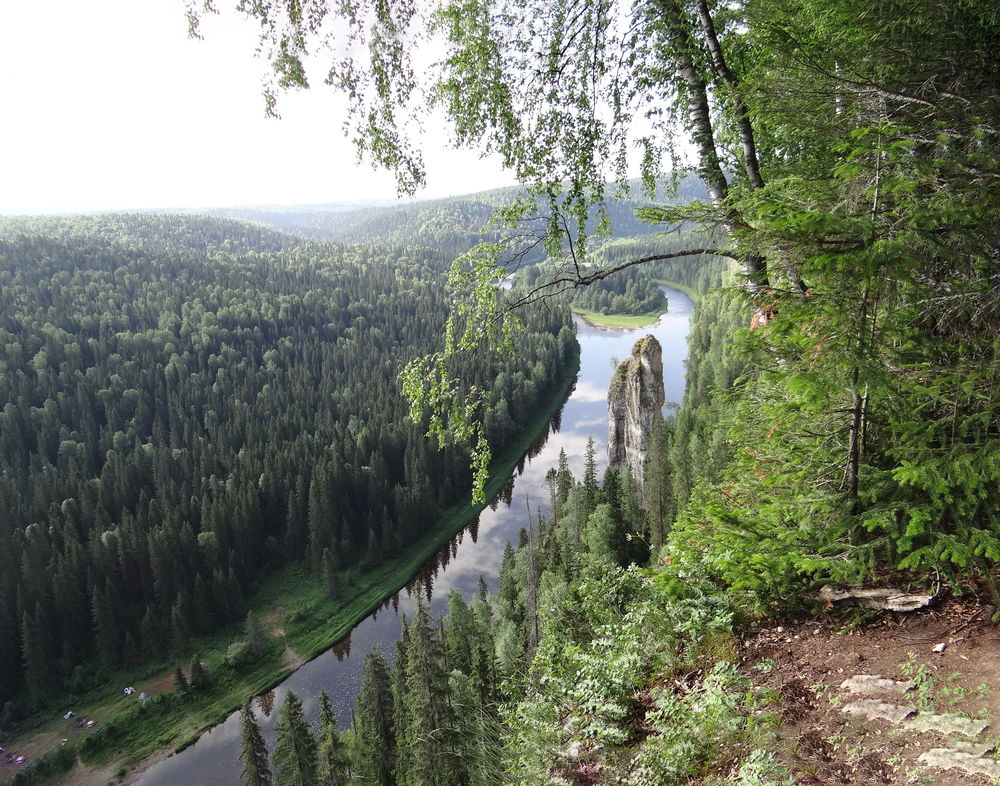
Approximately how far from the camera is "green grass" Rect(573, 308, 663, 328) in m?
132

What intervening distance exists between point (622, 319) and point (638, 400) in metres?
98.9

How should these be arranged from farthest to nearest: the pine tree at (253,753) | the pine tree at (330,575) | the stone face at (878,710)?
1. the pine tree at (330,575)
2. the pine tree at (253,753)
3. the stone face at (878,710)

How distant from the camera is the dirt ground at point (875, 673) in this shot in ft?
13.1

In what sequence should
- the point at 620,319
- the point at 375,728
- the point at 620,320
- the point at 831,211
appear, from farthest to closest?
the point at 620,319, the point at 620,320, the point at 375,728, the point at 831,211

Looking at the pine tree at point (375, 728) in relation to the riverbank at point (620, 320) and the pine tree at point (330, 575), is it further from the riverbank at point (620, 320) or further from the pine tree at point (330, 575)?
the riverbank at point (620, 320)

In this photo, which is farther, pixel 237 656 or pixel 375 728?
pixel 237 656

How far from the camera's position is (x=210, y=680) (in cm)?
4022

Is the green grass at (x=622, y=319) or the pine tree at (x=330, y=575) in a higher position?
the green grass at (x=622, y=319)

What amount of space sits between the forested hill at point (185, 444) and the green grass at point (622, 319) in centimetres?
2397

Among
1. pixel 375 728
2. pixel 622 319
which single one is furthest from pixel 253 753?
pixel 622 319

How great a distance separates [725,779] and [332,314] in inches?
5279

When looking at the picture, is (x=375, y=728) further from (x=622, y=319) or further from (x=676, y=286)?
(x=676, y=286)

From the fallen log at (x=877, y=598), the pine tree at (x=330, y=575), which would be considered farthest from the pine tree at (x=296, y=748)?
the fallen log at (x=877, y=598)

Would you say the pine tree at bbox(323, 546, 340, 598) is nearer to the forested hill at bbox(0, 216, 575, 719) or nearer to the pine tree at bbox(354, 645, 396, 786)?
the forested hill at bbox(0, 216, 575, 719)
